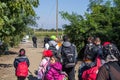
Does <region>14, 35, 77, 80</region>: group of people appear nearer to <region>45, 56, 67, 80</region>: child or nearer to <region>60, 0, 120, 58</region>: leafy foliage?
<region>45, 56, 67, 80</region>: child

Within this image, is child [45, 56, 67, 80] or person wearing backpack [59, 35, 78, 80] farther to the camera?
person wearing backpack [59, 35, 78, 80]

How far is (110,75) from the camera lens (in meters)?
5.36

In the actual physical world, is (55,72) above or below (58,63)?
below

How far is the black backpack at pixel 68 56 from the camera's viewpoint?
462 inches

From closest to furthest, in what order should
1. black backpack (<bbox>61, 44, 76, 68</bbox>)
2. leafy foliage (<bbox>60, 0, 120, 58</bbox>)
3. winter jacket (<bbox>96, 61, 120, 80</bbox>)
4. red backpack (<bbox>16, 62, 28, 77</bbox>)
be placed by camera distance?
winter jacket (<bbox>96, 61, 120, 80</bbox>) → black backpack (<bbox>61, 44, 76, 68</bbox>) → red backpack (<bbox>16, 62, 28, 77</bbox>) → leafy foliage (<bbox>60, 0, 120, 58</bbox>)

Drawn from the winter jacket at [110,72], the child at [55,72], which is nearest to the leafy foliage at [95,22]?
the child at [55,72]

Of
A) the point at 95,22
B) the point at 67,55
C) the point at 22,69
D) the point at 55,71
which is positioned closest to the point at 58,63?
the point at 55,71

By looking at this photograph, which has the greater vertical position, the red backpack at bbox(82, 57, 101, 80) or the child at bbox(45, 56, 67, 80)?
the red backpack at bbox(82, 57, 101, 80)

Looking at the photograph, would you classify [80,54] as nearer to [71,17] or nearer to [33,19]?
[71,17]

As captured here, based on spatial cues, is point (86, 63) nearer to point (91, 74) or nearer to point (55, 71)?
point (91, 74)

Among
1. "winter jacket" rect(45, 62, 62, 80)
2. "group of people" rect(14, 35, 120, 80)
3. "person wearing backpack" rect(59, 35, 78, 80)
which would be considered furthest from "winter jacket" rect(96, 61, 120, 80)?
"person wearing backpack" rect(59, 35, 78, 80)

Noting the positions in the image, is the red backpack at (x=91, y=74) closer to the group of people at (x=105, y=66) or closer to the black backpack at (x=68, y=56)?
the group of people at (x=105, y=66)

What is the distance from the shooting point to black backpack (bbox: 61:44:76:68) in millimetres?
11734

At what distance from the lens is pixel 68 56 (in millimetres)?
11750
